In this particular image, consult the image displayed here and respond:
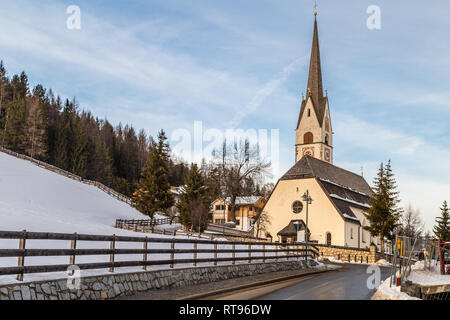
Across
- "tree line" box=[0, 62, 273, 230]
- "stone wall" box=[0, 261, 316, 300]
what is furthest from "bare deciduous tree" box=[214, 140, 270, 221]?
"stone wall" box=[0, 261, 316, 300]

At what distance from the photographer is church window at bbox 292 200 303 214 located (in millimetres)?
57344

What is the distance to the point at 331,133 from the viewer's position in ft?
288

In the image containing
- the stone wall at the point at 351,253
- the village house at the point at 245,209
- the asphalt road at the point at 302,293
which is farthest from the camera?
the village house at the point at 245,209

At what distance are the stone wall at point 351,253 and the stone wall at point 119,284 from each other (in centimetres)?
2583

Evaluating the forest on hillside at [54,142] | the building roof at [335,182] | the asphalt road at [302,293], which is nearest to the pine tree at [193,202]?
the building roof at [335,182]

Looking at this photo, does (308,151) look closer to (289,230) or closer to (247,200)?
(247,200)

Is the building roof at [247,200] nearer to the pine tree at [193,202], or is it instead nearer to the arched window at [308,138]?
the arched window at [308,138]

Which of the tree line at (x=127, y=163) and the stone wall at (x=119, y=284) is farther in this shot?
the tree line at (x=127, y=163)

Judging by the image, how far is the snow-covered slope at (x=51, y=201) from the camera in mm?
40000

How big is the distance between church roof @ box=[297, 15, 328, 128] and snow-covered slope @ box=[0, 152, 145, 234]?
1541 inches

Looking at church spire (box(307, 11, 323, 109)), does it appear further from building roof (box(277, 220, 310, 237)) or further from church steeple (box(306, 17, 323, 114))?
building roof (box(277, 220, 310, 237))

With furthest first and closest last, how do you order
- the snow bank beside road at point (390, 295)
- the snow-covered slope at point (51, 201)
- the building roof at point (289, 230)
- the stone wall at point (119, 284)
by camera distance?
the building roof at point (289, 230), the snow-covered slope at point (51, 201), the snow bank beside road at point (390, 295), the stone wall at point (119, 284)
